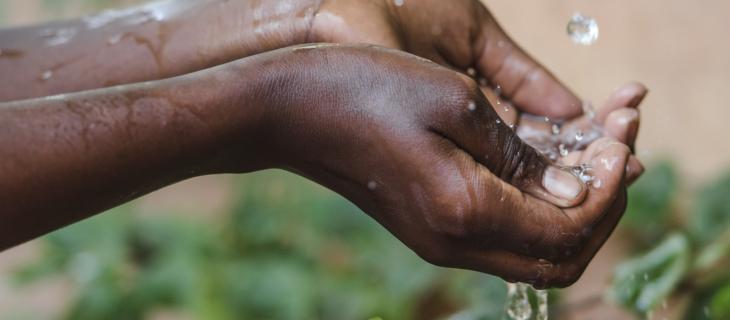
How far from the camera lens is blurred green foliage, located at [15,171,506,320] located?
3463 mm

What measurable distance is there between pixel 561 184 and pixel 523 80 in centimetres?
51

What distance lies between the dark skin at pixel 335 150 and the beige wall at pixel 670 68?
2202 mm

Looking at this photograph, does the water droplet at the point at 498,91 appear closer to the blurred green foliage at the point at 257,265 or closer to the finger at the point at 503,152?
the finger at the point at 503,152

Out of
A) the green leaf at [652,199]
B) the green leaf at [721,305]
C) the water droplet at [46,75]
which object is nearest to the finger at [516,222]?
the green leaf at [721,305]

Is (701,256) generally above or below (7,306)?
above

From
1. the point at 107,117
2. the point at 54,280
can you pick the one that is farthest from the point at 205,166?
the point at 54,280

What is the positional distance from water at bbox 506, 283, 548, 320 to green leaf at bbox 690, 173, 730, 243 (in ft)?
4.29

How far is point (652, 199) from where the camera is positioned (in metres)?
3.23

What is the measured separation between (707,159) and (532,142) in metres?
1.97

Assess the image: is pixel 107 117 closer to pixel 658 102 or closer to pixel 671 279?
pixel 671 279

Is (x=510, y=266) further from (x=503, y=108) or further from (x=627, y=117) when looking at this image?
(x=503, y=108)

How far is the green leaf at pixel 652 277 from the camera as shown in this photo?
6.93ft

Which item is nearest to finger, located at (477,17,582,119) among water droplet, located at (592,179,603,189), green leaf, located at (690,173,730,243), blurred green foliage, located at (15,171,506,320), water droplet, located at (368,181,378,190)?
water droplet, located at (592,179,603,189)

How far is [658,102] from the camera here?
352 cm
